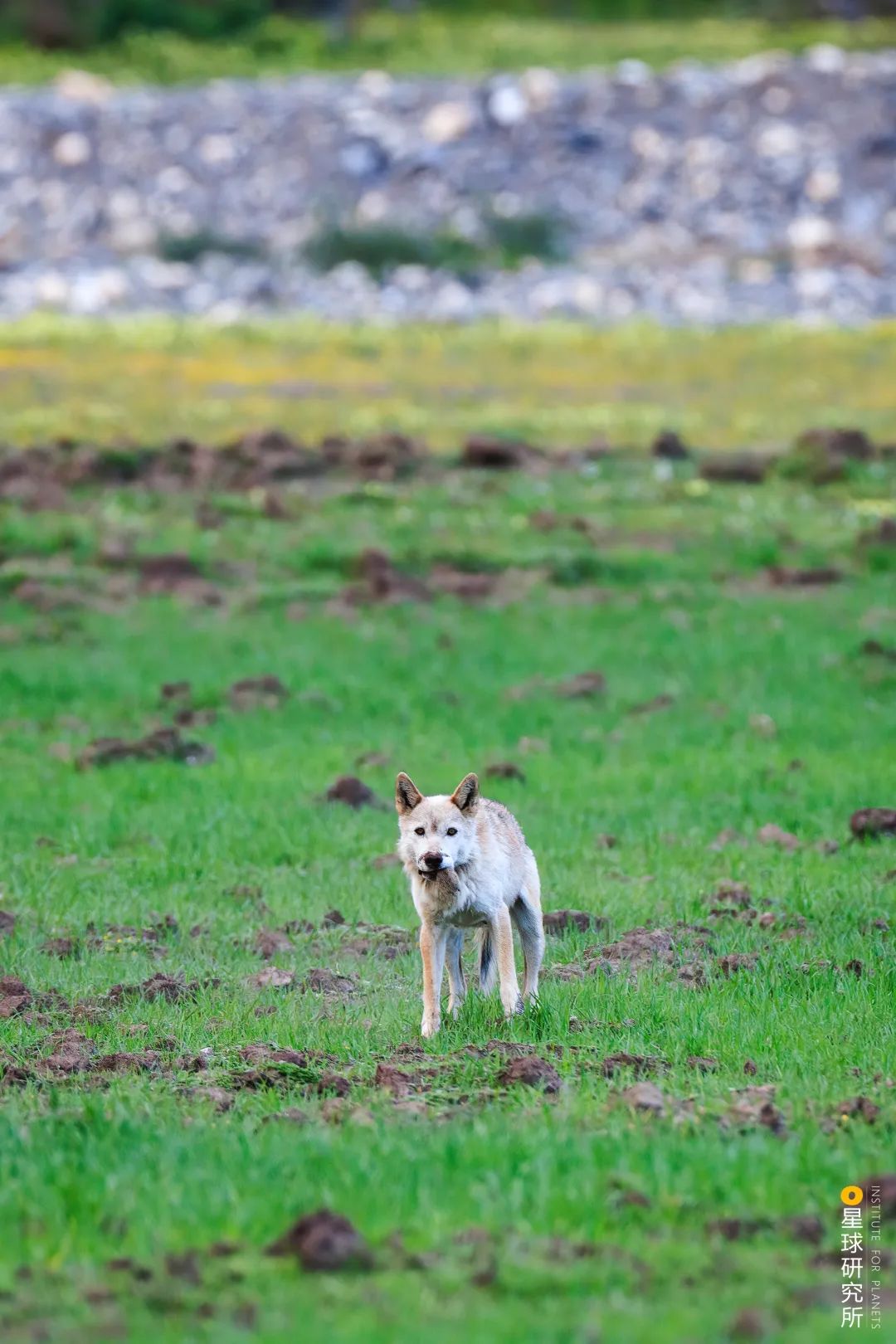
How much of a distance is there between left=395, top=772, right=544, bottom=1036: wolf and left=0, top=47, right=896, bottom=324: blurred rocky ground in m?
33.8

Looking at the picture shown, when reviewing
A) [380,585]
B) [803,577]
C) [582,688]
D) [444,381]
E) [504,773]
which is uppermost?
[444,381]

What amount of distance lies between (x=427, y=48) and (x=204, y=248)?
16.1 metres

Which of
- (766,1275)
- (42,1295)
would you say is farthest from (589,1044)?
(42,1295)

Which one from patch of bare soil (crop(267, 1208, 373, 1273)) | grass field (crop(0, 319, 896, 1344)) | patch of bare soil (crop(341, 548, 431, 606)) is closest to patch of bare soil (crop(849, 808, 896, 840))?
grass field (crop(0, 319, 896, 1344))

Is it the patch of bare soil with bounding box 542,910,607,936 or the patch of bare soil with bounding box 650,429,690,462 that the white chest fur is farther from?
the patch of bare soil with bounding box 650,429,690,462

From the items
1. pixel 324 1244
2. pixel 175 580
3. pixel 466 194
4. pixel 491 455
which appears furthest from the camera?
pixel 466 194

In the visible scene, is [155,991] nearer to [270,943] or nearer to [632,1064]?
[270,943]

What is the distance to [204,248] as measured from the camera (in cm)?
4803

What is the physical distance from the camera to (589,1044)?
8.66m

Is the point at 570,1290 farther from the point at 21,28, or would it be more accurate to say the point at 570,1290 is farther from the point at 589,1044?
the point at 21,28

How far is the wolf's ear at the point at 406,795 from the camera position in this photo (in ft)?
28.8

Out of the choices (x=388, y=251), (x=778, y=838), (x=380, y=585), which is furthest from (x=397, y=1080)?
(x=388, y=251)

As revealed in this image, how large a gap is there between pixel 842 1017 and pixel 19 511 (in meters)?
16.7

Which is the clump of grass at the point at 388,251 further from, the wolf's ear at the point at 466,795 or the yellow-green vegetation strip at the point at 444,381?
the wolf's ear at the point at 466,795
